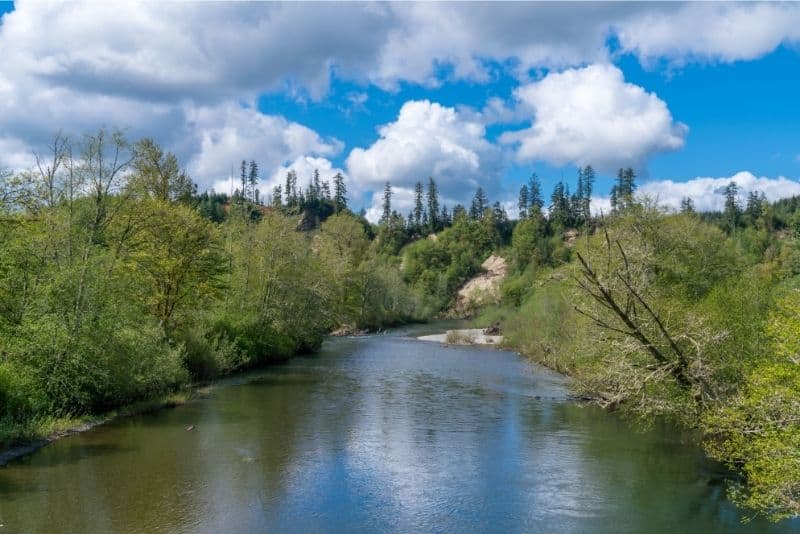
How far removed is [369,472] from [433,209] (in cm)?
14249

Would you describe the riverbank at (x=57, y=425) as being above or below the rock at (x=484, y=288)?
below

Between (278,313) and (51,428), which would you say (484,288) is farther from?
(51,428)

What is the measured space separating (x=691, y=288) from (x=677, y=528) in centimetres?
1594

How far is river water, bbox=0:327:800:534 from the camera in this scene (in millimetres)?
15961

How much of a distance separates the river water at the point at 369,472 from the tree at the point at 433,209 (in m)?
125

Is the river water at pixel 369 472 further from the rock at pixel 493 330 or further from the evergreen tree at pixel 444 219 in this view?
the evergreen tree at pixel 444 219

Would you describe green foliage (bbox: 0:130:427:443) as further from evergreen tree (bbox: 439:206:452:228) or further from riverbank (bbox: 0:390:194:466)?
evergreen tree (bbox: 439:206:452:228)

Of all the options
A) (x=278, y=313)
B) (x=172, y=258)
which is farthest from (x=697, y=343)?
(x=278, y=313)

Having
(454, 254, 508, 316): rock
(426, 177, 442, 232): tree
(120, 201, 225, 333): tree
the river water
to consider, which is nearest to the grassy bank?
the river water

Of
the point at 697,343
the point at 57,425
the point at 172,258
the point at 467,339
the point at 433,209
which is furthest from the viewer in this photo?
the point at 433,209

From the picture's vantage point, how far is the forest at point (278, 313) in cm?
1778

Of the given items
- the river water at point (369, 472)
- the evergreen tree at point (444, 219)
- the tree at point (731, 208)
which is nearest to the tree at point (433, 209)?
the evergreen tree at point (444, 219)

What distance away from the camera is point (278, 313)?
4819 centimetres

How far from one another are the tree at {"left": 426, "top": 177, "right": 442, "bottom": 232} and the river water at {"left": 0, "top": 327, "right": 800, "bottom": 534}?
411ft
